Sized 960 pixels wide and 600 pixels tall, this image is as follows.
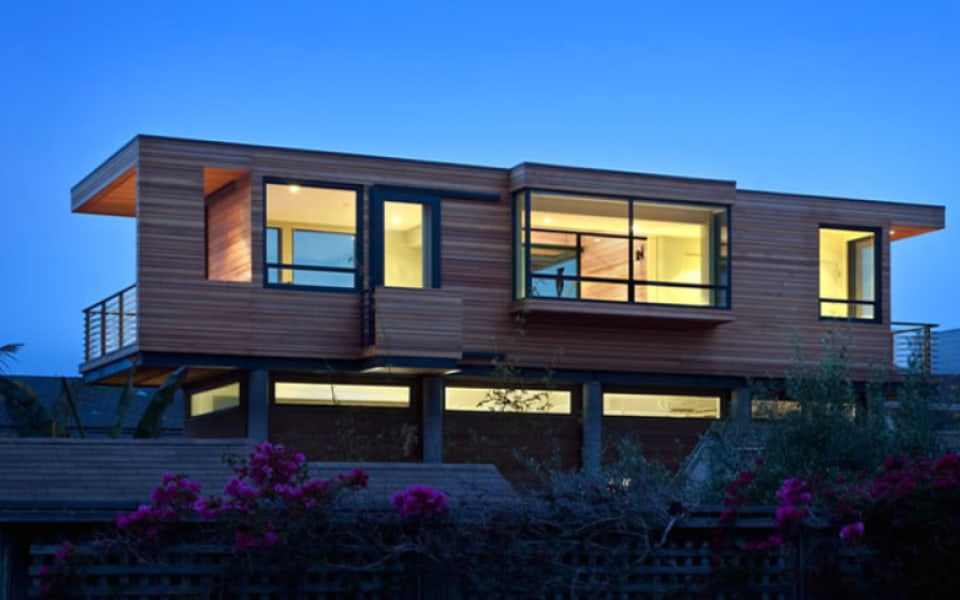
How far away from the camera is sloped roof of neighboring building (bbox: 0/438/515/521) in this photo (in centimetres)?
1672

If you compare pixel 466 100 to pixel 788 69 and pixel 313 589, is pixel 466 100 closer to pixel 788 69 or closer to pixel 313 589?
pixel 788 69

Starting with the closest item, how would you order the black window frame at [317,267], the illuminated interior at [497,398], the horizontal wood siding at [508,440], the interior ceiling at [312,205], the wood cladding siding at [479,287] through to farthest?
1. the wood cladding siding at [479,287]
2. the black window frame at [317,267]
3. the interior ceiling at [312,205]
4. the horizontal wood siding at [508,440]
5. the illuminated interior at [497,398]

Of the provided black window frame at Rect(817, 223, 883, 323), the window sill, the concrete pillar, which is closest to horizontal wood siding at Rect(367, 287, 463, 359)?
the window sill

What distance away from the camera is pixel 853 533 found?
11523mm

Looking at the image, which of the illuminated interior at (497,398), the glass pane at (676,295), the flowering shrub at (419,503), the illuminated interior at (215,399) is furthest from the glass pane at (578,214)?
the flowering shrub at (419,503)

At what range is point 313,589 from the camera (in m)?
11.0

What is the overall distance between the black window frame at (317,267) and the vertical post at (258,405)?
1528 millimetres

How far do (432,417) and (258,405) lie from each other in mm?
3120

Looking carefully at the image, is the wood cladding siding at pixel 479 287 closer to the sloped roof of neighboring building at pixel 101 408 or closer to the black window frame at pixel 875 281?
the black window frame at pixel 875 281

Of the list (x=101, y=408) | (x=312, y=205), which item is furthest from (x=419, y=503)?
(x=101, y=408)

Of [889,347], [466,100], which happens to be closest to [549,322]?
[889,347]

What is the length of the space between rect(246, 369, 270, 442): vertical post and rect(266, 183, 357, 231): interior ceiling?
2720 millimetres

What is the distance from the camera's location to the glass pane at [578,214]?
A: 90.5ft

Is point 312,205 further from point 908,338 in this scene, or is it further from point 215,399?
point 908,338
